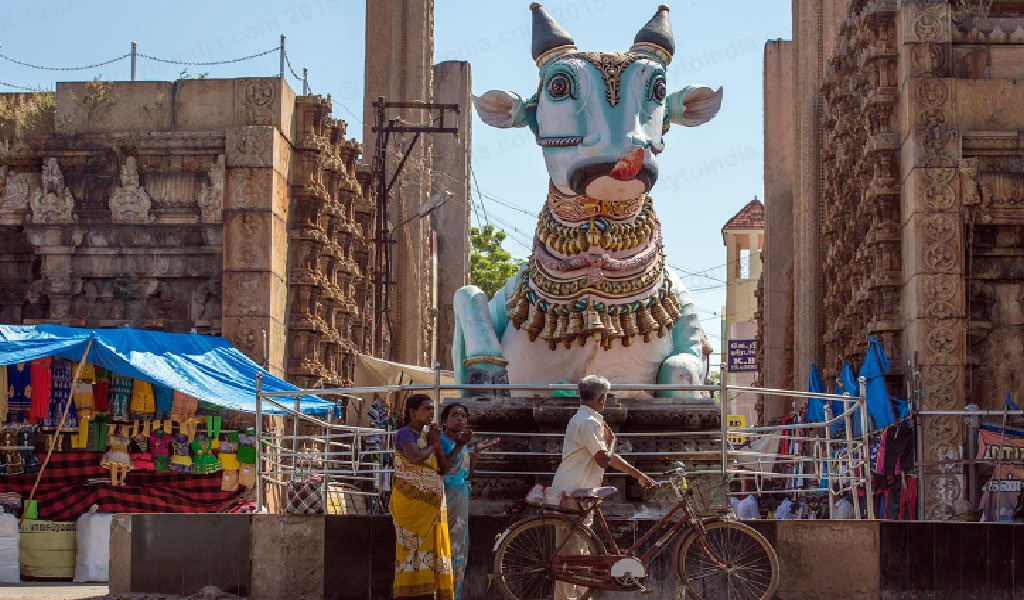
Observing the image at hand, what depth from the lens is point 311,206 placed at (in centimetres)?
2488

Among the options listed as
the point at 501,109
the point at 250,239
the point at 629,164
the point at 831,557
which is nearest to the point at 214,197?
the point at 250,239

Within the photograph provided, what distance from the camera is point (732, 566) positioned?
30.7 ft

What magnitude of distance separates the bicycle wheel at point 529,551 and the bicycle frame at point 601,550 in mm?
49

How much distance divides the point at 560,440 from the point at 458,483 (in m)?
1.05

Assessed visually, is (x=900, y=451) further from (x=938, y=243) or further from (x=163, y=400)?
(x=163, y=400)

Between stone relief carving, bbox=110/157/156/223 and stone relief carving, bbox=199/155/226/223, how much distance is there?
790 mm

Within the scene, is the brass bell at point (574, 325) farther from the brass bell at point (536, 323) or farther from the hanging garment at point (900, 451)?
the hanging garment at point (900, 451)

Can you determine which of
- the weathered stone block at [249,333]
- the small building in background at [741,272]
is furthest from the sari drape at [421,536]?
the small building in background at [741,272]

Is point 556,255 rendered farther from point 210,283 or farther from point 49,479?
point 210,283

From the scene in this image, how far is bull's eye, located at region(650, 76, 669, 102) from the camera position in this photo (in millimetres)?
10898

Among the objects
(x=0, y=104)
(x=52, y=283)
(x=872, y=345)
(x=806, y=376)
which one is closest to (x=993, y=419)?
(x=872, y=345)

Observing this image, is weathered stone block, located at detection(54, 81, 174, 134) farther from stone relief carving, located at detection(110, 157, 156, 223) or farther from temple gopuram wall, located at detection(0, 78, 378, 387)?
stone relief carving, located at detection(110, 157, 156, 223)

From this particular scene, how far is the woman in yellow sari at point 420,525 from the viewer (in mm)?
9188

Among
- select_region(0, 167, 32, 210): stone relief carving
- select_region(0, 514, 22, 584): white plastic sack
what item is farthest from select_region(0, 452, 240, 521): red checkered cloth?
select_region(0, 167, 32, 210): stone relief carving
